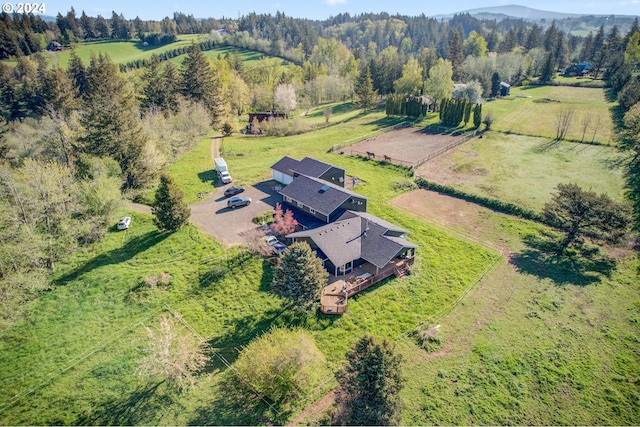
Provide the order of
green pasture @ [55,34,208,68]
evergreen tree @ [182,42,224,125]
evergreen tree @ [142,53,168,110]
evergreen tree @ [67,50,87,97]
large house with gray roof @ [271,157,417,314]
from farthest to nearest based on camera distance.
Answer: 1. green pasture @ [55,34,208,68]
2. evergreen tree @ [67,50,87,97]
3. evergreen tree @ [182,42,224,125]
4. evergreen tree @ [142,53,168,110]
5. large house with gray roof @ [271,157,417,314]

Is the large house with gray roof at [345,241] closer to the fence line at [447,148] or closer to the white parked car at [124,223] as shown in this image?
the white parked car at [124,223]

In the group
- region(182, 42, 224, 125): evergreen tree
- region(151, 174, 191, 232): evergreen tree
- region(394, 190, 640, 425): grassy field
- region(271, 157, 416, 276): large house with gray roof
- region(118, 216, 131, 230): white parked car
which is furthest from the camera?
region(182, 42, 224, 125): evergreen tree

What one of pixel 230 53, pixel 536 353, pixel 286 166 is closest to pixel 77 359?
pixel 286 166

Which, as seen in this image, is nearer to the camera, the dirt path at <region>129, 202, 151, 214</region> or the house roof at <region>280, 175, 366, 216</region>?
the house roof at <region>280, 175, 366, 216</region>

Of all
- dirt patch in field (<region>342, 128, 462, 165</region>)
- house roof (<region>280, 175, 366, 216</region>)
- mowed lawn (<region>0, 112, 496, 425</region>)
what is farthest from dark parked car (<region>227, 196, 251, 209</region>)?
dirt patch in field (<region>342, 128, 462, 165</region>)

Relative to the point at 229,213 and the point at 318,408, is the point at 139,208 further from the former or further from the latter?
the point at 318,408

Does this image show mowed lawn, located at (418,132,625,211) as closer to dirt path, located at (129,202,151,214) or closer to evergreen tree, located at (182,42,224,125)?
dirt path, located at (129,202,151,214)

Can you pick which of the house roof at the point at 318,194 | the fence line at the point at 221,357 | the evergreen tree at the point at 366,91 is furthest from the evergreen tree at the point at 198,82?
the fence line at the point at 221,357
